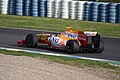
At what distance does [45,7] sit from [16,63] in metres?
13.7

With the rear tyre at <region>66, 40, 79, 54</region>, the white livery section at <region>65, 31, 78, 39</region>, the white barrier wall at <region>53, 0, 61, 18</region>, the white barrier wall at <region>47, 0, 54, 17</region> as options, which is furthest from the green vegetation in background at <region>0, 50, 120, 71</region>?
the white barrier wall at <region>53, 0, 61, 18</region>

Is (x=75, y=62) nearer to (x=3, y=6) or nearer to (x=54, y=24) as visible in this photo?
(x=54, y=24)

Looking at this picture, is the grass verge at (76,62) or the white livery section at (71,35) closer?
the grass verge at (76,62)

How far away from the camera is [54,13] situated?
78.4 feet

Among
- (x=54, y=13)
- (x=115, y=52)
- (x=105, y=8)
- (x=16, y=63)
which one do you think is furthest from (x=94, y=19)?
(x=16, y=63)

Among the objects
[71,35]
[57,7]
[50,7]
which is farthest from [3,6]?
[71,35]

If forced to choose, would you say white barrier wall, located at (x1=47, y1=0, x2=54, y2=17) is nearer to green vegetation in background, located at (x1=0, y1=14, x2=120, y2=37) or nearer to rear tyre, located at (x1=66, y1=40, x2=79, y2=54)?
green vegetation in background, located at (x1=0, y1=14, x2=120, y2=37)

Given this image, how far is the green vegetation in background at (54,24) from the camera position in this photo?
20312 millimetres

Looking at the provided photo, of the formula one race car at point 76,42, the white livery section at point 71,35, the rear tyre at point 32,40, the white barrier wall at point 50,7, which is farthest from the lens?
the white barrier wall at point 50,7

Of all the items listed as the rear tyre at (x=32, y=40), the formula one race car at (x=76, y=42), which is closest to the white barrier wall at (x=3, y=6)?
the rear tyre at (x=32, y=40)

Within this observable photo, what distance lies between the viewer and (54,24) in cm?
2159

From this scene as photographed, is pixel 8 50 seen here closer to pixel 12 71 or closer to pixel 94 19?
pixel 12 71

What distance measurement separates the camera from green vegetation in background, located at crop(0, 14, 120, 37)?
20.3m

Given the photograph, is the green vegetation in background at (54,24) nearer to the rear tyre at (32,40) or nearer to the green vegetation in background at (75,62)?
the rear tyre at (32,40)
